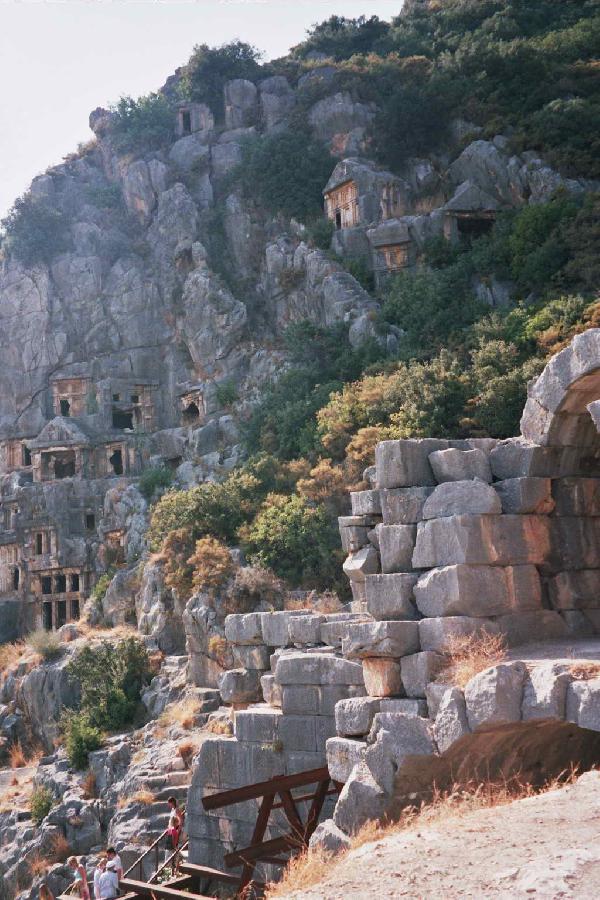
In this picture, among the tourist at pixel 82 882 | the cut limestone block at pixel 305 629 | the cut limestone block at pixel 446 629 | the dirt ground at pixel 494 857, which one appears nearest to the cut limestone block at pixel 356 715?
the cut limestone block at pixel 446 629

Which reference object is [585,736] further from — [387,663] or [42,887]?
[42,887]

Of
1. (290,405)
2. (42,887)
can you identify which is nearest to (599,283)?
(290,405)

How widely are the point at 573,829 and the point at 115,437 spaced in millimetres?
38200

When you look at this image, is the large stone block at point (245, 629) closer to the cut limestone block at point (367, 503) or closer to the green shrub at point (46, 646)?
the cut limestone block at point (367, 503)

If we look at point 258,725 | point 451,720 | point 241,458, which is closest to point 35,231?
point 241,458

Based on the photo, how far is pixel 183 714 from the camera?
20.3 metres

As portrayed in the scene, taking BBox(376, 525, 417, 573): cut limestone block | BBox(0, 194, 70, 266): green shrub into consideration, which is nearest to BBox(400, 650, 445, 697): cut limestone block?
BBox(376, 525, 417, 573): cut limestone block

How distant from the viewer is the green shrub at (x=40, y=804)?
20.6m

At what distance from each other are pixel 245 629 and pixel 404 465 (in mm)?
6205

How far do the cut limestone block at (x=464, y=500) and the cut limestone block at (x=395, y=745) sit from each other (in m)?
2.18

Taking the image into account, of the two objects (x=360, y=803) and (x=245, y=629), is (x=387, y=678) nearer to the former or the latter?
(x=360, y=803)

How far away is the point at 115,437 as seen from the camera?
43.4m

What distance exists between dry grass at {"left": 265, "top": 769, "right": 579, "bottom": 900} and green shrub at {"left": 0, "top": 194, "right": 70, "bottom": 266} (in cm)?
4374

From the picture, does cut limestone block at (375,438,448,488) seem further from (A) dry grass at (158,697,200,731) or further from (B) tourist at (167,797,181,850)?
(A) dry grass at (158,697,200,731)
